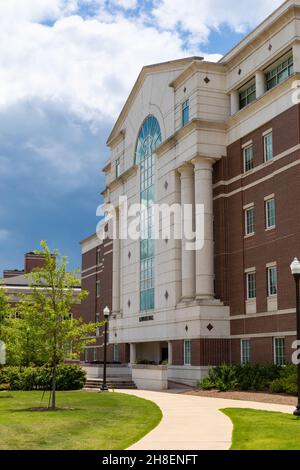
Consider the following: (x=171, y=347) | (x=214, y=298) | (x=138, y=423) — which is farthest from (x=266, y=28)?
(x=138, y=423)

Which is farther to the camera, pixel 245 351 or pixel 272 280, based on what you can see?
pixel 245 351

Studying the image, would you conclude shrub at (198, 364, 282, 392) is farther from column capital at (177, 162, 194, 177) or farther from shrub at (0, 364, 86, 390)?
column capital at (177, 162, 194, 177)

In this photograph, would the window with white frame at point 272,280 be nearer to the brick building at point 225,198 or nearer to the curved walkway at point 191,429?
the brick building at point 225,198

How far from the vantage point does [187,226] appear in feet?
138

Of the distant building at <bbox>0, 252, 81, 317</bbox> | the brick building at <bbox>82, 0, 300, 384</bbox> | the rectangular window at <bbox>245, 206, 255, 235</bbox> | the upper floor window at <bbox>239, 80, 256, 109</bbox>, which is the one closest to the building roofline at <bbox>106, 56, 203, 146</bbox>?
the brick building at <bbox>82, 0, 300, 384</bbox>

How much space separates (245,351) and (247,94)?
15353 mm

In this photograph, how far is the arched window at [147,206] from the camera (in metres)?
47.9

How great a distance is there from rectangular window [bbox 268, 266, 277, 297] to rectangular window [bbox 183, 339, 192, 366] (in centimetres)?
696

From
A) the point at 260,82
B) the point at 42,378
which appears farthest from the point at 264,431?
the point at 260,82

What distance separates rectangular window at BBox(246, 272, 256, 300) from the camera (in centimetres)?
3731

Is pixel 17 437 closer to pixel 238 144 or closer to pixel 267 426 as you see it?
pixel 267 426

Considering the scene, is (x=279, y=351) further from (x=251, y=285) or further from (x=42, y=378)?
(x=42, y=378)

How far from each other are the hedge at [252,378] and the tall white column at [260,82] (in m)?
15.4

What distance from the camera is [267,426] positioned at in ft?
55.8
